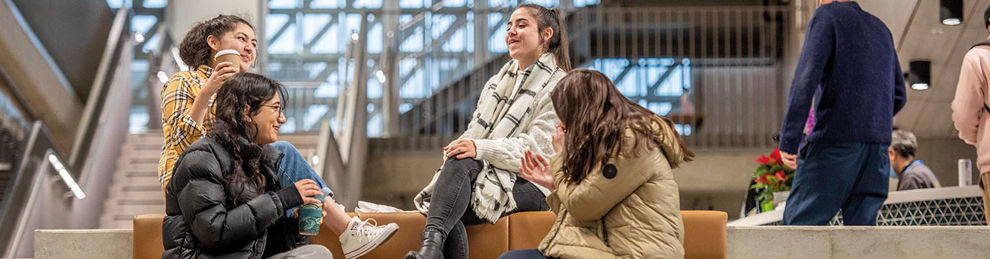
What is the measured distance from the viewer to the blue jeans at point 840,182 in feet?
12.4

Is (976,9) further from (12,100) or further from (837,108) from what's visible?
(12,100)

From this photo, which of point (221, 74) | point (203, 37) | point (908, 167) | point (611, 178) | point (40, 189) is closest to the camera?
point (611, 178)

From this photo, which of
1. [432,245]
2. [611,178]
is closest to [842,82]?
[611,178]

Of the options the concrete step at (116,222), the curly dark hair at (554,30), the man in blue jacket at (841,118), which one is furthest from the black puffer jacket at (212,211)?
the concrete step at (116,222)

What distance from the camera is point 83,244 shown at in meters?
3.87

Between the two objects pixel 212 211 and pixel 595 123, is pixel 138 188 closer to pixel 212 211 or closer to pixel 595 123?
pixel 212 211

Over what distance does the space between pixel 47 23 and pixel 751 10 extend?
20.2 feet

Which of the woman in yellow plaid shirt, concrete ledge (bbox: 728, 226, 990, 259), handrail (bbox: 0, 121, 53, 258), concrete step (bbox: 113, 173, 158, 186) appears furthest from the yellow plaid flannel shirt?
concrete step (bbox: 113, 173, 158, 186)

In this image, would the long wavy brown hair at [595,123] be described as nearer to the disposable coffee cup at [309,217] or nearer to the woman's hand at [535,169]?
the woman's hand at [535,169]

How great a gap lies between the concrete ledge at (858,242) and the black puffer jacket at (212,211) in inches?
64.0

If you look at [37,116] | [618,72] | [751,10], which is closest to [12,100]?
[37,116]

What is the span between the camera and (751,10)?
1061cm

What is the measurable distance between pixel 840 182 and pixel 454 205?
4.13 ft

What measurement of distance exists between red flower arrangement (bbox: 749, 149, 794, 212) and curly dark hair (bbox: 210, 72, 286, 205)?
10.7ft
